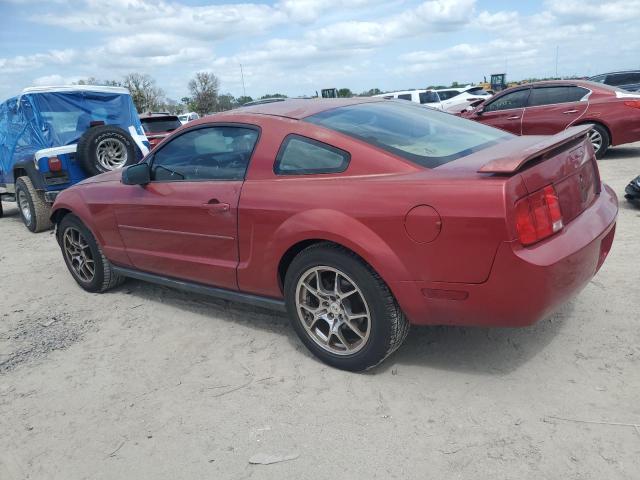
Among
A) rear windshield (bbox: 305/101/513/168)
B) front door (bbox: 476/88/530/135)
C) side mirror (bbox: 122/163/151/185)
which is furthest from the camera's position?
front door (bbox: 476/88/530/135)

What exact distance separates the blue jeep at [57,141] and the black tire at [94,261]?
269 centimetres

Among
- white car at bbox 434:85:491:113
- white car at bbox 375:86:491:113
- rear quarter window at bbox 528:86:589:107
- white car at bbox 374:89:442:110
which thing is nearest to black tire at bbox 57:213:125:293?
rear quarter window at bbox 528:86:589:107

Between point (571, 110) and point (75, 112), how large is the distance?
8360 millimetres

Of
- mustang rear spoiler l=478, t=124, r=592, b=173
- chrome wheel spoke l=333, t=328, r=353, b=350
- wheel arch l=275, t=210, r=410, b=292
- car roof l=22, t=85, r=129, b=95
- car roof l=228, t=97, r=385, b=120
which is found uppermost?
car roof l=22, t=85, r=129, b=95

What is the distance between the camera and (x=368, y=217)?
2.66 meters

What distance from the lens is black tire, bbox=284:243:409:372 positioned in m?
2.72

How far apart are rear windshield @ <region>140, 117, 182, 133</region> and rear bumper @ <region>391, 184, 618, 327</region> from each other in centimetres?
1052

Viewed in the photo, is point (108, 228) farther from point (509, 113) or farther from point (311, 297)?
point (509, 113)

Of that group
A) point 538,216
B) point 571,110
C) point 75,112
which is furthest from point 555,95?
point 75,112

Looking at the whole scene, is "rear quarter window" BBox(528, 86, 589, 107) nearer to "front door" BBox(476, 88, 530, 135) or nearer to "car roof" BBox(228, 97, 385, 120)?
"front door" BBox(476, 88, 530, 135)

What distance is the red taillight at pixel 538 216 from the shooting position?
7.69 feet

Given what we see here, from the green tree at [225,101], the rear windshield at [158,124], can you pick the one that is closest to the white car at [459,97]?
the rear windshield at [158,124]

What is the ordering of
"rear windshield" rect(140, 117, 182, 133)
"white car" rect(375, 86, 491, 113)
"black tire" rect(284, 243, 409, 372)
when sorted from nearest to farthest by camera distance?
"black tire" rect(284, 243, 409, 372) → "rear windshield" rect(140, 117, 182, 133) → "white car" rect(375, 86, 491, 113)

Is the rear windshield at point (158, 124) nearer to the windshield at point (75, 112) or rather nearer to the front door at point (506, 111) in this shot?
the windshield at point (75, 112)
